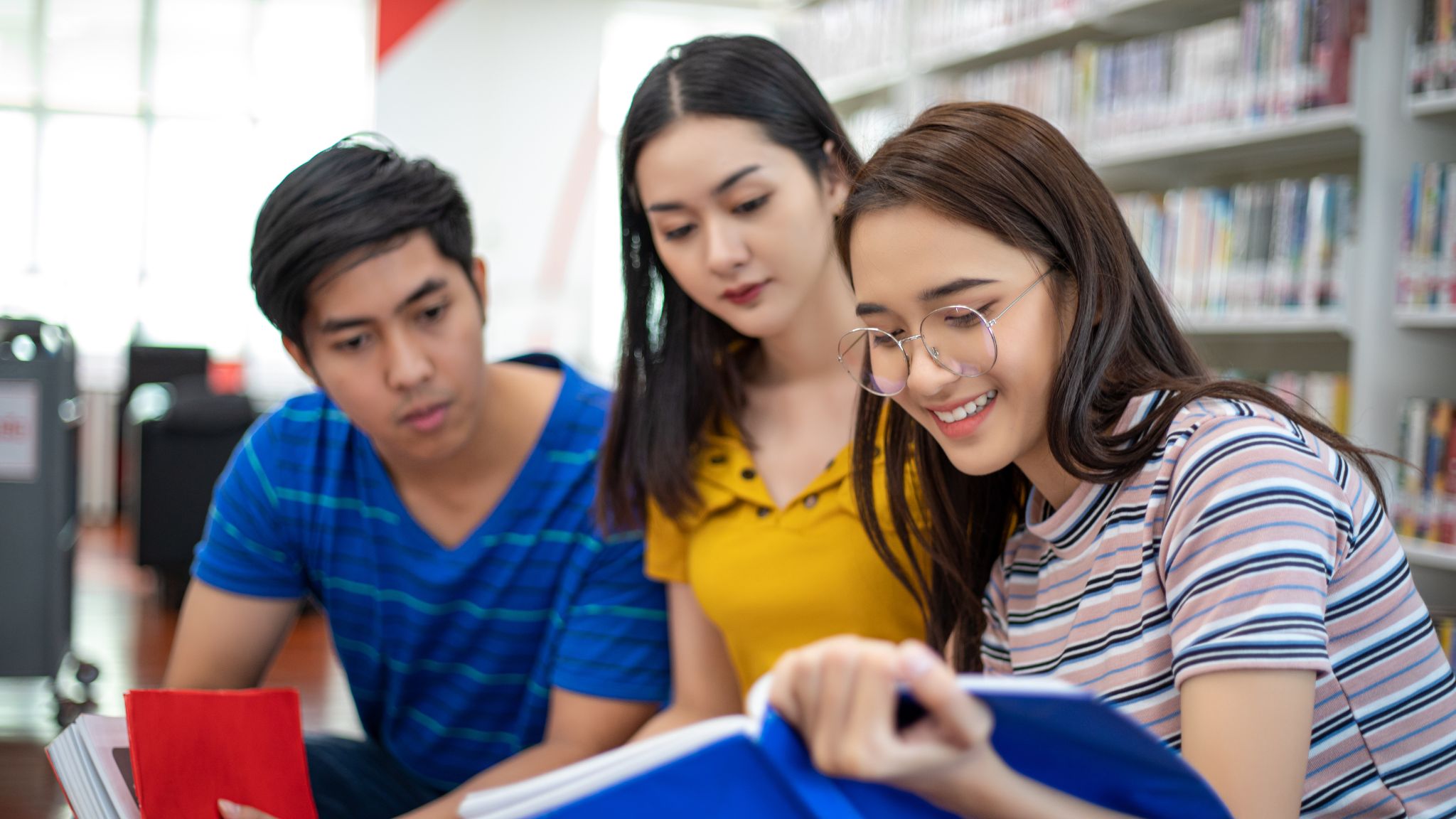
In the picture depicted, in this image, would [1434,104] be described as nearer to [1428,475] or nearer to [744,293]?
[1428,475]

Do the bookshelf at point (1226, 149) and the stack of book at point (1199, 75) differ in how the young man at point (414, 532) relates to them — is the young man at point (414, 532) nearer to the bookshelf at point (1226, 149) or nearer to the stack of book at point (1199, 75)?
the bookshelf at point (1226, 149)

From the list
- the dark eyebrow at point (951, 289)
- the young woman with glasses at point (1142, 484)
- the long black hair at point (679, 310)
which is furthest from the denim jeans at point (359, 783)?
the dark eyebrow at point (951, 289)

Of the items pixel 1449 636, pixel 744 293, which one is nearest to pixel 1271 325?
pixel 1449 636

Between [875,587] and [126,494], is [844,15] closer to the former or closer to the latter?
[875,587]

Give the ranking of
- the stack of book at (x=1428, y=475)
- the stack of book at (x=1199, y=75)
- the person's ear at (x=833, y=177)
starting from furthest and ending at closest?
1. the stack of book at (x=1199, y=75)
2. the stack of book at (x=1428, y=475)
3. the person's ear at (x=833, y=177)

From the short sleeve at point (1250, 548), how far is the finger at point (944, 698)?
11.3 inches

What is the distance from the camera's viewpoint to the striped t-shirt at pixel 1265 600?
0.78 m

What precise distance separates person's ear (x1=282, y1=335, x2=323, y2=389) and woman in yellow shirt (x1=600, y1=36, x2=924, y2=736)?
36 cm

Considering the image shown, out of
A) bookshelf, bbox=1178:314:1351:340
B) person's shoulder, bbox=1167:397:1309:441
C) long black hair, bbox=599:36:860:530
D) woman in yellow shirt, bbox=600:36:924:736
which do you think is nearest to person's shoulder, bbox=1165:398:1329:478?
person's shoulder, bbox=1167:397:1309:441

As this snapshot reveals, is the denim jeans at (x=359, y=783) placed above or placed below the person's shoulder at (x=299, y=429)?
below

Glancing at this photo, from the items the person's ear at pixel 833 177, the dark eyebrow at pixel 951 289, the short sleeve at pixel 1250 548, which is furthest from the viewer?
the person's ear at pixel 833 177

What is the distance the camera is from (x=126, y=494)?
697 centimetres

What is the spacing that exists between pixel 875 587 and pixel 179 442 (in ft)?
12.6

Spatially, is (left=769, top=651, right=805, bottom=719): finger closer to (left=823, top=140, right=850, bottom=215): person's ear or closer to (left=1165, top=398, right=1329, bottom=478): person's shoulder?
(left=1165, top=398, right=1329, bottom=478): person's shoulder
